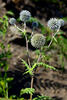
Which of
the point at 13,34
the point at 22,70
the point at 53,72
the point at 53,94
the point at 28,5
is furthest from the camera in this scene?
the point at 28,5

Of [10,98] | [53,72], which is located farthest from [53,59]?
[10,98]

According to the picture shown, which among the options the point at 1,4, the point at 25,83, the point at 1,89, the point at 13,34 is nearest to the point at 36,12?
the point at 1,4

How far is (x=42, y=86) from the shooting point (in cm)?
321

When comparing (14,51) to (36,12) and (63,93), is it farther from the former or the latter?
(36,12)

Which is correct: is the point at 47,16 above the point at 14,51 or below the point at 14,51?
above

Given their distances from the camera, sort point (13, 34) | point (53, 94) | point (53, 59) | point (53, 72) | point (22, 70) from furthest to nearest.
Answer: point (13, 34), point (53, 59), point (53, 72), point (22, 70), point (53, 94)

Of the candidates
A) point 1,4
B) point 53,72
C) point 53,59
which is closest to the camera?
point 53,72

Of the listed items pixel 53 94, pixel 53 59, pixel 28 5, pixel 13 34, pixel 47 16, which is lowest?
pixel 53 94

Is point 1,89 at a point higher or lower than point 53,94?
higher

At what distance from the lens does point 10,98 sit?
2.65 metres

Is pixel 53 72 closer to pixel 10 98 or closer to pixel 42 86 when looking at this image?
pixel 42 86

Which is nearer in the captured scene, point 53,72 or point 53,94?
point 53,94

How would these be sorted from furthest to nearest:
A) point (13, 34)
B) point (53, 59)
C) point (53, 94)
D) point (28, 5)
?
1. point (28, 5)
2. point (13, 34)
3. point (53, 59)
4. point (53, 94)

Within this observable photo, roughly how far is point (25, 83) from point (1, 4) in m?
3.37
